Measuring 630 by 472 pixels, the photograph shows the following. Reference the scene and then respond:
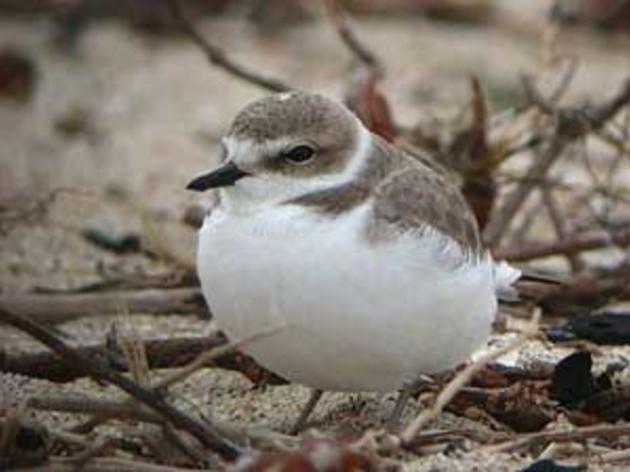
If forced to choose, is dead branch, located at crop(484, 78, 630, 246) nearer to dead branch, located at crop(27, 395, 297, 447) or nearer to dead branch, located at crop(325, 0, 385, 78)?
dead branch, located at crop(325, 0, 385, 78)

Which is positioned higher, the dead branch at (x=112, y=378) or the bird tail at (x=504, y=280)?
the dead branch at (x=112, y=378)

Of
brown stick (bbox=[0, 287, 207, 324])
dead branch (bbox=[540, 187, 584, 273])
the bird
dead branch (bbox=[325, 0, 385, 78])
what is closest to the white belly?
the bird

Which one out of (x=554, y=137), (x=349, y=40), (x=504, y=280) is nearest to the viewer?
(x=504, y=280)

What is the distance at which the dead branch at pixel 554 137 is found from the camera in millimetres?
5590

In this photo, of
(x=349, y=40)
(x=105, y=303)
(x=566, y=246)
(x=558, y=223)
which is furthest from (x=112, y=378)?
(x=349, y=40)

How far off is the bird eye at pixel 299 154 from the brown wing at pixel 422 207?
0.54ft

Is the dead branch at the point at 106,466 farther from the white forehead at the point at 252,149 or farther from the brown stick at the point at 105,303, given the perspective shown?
the brown stick at the point at 105,303

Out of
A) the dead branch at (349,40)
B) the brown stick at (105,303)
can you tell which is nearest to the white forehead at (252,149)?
the brown stick at (105,303)

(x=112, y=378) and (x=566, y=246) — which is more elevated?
(x=112, y=378)

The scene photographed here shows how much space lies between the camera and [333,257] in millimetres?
3621

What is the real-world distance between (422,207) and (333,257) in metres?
0.37

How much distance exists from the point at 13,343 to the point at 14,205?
94 centimetres

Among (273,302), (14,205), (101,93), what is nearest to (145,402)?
(273,302)

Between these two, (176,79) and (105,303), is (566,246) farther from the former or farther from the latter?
(176,79)
